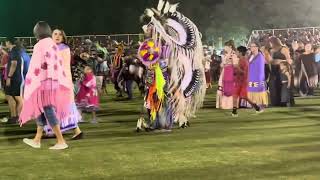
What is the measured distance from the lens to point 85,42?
74.6ft

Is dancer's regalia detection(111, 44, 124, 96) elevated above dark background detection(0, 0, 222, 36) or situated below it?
below

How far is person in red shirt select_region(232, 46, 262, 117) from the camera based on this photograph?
12109 millimetres

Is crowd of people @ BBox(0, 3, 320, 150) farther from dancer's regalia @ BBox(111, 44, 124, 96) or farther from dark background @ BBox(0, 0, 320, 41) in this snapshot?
dark background @ BBox(0, 0, 320, 41)

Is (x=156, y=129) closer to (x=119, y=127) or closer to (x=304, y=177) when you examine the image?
(x=119, y=127)

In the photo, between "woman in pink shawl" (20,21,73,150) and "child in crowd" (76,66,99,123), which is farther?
"child in crowd" (76,66,99,123)

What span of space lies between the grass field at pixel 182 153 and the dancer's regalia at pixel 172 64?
438 millimetres

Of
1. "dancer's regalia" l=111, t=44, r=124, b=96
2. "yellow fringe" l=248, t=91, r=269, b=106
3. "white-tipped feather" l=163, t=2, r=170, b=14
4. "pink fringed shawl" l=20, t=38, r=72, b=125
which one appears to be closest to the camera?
"pink fringed shawl" l=20, t=38, r=72, b=125

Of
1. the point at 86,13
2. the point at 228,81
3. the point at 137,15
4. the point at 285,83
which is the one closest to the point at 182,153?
the point at 228,81

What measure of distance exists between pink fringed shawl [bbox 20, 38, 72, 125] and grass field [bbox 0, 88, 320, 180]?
24.9 inches

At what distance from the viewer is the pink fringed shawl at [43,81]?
7.91 m

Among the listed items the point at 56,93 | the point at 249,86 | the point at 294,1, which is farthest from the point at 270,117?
the point at 294,1

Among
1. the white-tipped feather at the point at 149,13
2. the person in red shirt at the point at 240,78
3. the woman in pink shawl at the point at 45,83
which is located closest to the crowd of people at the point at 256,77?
the person in red shirt at the point at 240,78

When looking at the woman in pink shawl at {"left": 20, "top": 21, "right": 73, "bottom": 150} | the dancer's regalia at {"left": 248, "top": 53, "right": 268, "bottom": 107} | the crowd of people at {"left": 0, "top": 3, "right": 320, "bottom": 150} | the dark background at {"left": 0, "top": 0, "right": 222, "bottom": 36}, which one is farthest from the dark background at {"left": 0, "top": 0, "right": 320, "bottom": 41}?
the woman in pink shawl at {"left": 20, "top": 21, "right": 73, "bottom": 150}

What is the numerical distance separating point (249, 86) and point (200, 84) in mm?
2832
